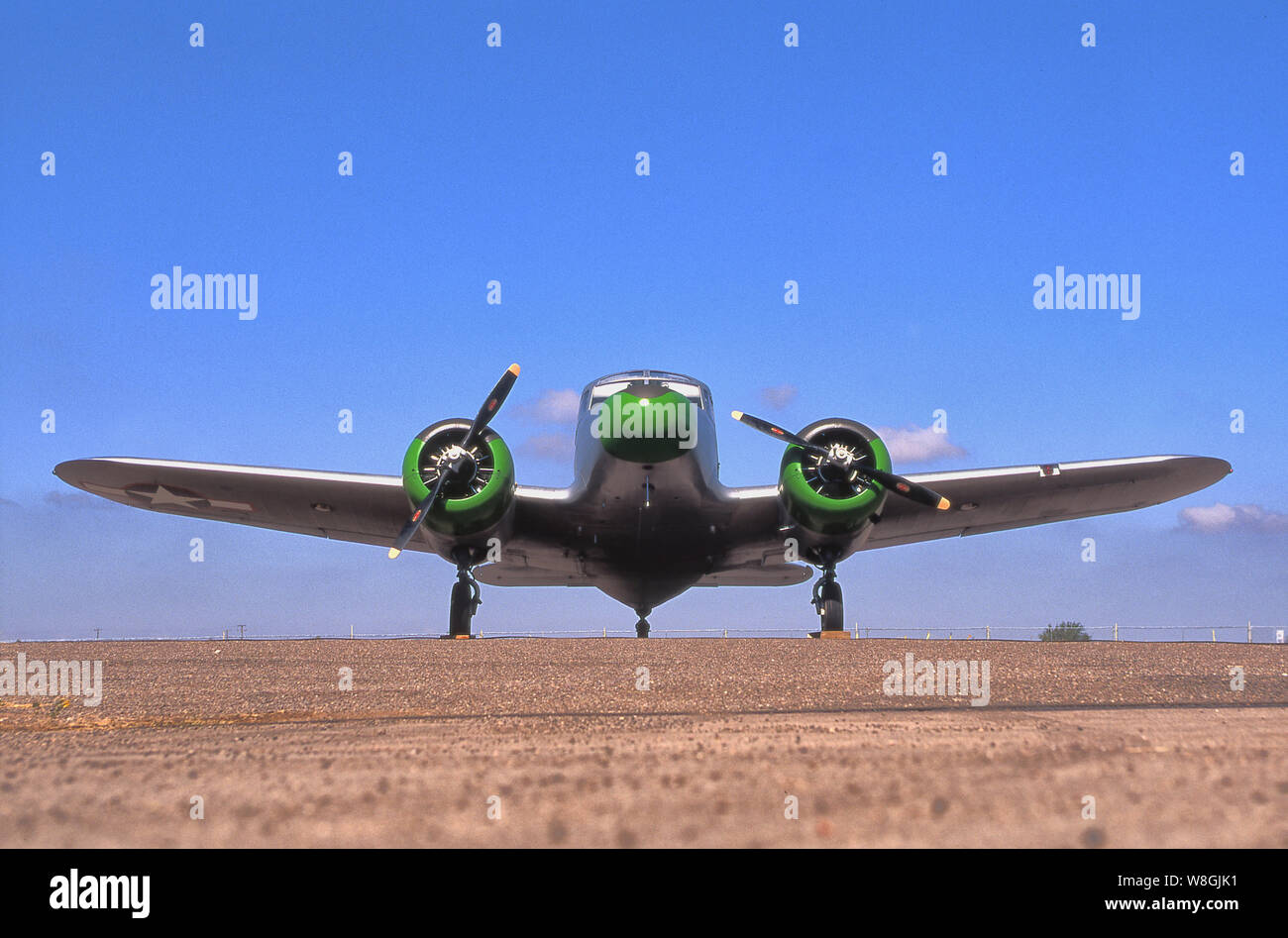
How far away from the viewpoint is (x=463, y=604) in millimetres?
16406

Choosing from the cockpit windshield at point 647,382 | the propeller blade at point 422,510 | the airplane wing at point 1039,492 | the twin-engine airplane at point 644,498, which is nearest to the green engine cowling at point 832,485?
the twin-engine airplane at point 644,498

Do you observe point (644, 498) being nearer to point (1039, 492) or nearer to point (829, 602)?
point (829, 602)

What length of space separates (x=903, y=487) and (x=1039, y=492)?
4957mm

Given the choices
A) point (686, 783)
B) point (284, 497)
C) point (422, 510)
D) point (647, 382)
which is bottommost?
point (686, 783)

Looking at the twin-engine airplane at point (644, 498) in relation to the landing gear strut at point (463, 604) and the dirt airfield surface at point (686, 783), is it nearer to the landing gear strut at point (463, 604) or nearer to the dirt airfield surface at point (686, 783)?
the landing gear strut at point (463, 604)

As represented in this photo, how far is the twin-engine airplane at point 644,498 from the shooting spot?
1630 centimetres

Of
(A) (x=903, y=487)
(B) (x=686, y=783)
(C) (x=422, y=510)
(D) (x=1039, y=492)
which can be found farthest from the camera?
(D) (x=1039, y=492)

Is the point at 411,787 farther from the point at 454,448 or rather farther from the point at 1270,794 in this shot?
the point at 454,448

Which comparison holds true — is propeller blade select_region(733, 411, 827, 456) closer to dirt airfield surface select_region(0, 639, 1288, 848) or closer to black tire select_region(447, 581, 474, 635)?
black tire select_region(447, 581, 474, 635)

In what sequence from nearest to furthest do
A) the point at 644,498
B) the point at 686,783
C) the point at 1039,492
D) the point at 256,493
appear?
1. the point at 686,783
2. the point at 644,498
3. the point at 256,493
4. the point at 1039,492

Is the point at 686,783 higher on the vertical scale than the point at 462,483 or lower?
lower

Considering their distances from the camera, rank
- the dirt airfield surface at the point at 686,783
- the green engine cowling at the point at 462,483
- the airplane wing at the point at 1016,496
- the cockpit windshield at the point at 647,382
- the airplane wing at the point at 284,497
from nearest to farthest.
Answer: the dirt airfield surface at the point at 686,783
the green engine cowling at the point at 462,483
the cockpit windshield at the point at 647,382
the airplane wing at the point at 284,497
the airplane wing at the point at 1016,496

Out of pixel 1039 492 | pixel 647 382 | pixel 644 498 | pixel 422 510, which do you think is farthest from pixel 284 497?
pixel 1039 492
